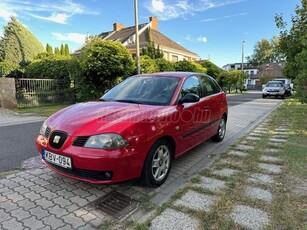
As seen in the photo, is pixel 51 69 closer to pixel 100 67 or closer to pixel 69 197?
pixel 100 67

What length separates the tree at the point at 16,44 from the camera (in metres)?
29.5

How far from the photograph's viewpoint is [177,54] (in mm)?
33156

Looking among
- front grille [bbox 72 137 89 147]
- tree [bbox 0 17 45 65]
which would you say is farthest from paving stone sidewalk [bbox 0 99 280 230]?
tree [bbox 0 17 45 65]

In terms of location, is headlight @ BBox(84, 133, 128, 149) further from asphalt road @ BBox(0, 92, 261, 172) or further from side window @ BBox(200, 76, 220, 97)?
side window @ BBox(200, 76, 220, 97)

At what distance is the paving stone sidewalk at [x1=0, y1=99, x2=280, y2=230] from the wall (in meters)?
9.43

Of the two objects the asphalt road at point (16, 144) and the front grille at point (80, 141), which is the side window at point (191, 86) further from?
the asphalt road at point (16, 144)

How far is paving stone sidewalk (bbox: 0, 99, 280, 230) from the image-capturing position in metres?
2.50

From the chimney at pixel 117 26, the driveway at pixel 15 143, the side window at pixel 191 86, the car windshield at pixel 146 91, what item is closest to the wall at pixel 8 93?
the driveway at pixel 15 143

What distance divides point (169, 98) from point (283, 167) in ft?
7.59

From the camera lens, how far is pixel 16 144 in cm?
531

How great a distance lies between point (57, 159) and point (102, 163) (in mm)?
675

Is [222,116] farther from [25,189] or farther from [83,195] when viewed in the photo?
[25,189]

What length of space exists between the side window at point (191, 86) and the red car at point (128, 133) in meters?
0.02

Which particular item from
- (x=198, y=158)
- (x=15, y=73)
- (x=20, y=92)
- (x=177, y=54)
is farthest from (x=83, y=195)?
(x=177, y=54)
